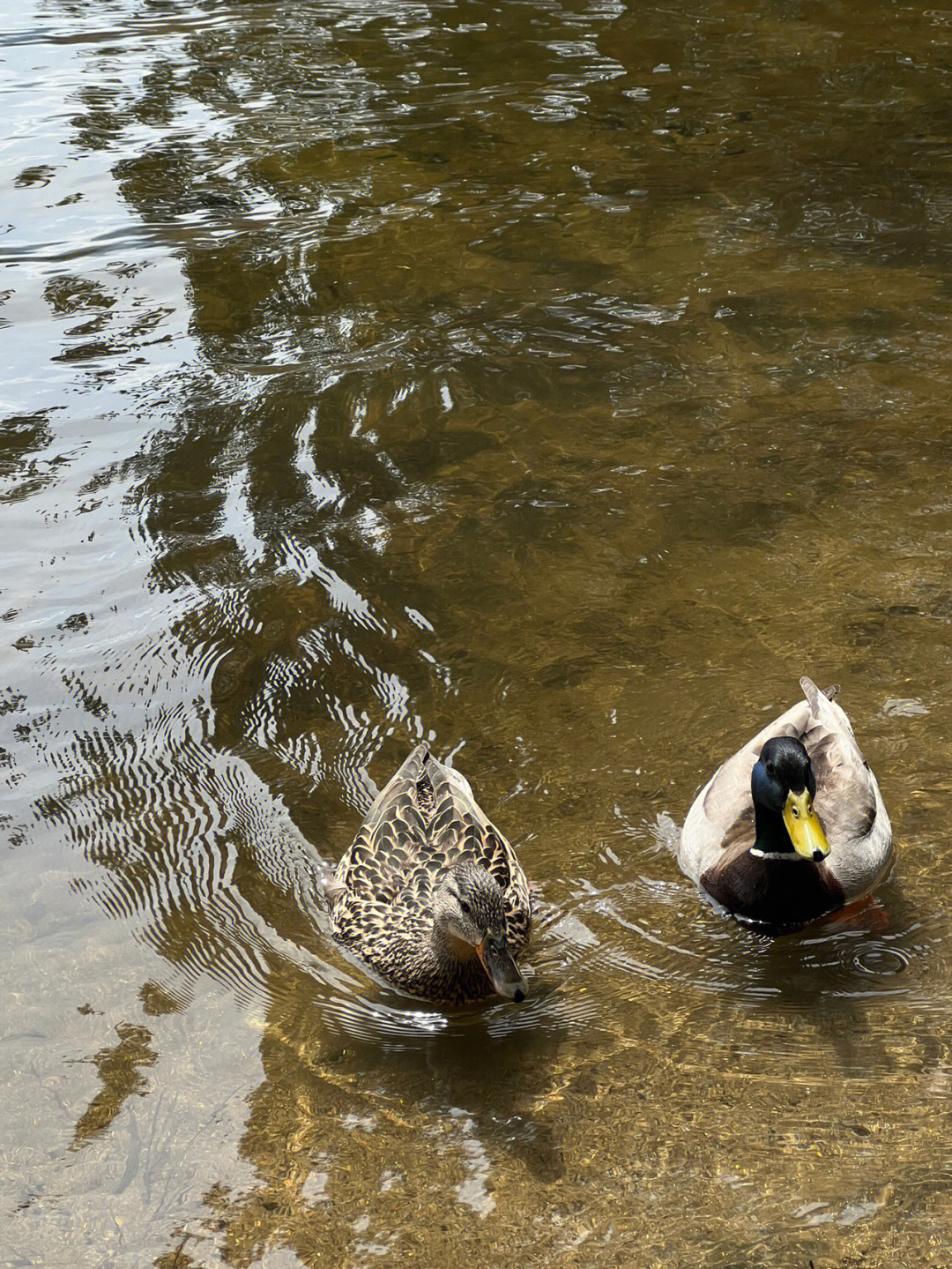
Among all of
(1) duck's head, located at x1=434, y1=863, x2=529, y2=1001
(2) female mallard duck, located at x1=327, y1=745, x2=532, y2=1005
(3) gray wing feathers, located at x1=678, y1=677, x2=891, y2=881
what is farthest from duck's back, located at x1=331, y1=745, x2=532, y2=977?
(3) gray wing feathers, located at x1=678, y1=677, x2=891, y2=881

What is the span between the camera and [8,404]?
26.6 ft

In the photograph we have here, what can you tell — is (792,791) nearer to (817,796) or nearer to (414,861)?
(817,796)

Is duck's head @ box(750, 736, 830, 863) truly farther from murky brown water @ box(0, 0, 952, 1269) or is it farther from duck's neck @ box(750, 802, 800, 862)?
murky brown water @ box(0, 0, 952, 1269)

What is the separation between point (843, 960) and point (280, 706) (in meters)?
2.51

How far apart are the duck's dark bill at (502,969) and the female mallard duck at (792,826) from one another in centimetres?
96

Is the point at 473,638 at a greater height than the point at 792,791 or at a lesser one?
lesser

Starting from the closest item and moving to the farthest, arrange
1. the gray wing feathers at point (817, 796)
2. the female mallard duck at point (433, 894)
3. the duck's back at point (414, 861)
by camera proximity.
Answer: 1. the female mallard duck at point (433, 894)
2. the duck's back at point (414, 861)
3. the gray wing feathers at point (817, 796)

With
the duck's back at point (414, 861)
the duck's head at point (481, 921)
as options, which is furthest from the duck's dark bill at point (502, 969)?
the duck's back at point (414, 861)

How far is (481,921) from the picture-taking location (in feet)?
13.8

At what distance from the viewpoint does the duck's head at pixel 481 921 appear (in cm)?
412

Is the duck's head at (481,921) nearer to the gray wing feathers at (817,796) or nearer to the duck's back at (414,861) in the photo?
the duck's back at (414,861)

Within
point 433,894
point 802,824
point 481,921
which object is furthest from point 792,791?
point 433,894

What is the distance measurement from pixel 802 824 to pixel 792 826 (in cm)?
4

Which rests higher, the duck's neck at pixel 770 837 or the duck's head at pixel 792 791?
the duck's head at pixel 792 791
